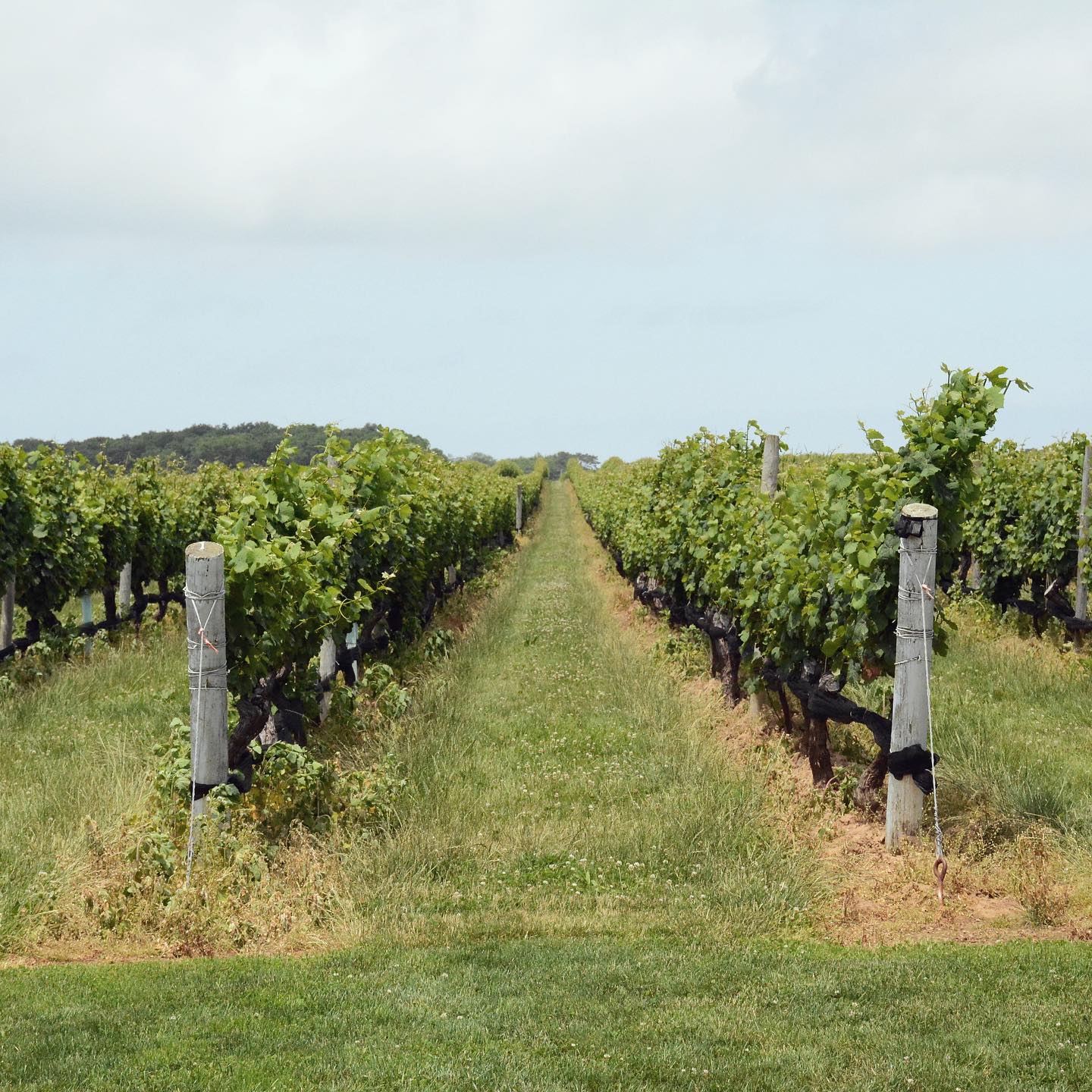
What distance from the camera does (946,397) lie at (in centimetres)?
685

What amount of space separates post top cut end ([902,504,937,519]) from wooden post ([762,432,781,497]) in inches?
146

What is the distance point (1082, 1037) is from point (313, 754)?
19.7 feet

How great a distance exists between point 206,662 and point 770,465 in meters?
6.11

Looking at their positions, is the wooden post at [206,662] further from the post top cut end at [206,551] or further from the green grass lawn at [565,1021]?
the green grass lawn at [565,1021]

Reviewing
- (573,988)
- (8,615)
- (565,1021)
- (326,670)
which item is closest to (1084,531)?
(326,670)

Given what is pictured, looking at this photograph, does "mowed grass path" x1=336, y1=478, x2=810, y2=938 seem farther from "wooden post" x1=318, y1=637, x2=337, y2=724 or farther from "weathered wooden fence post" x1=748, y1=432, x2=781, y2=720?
"wooden post" x1=318, y1=637, x2=337, y2=724

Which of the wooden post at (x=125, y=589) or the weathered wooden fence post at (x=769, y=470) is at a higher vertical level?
the weathered wooden fence post at (x=769, y=470)

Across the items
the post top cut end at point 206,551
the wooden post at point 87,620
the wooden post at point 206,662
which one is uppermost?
the post top cut end at point 206,551

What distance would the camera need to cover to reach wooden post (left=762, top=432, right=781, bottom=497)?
1048 cm

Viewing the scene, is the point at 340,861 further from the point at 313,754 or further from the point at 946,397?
the point at 946,397

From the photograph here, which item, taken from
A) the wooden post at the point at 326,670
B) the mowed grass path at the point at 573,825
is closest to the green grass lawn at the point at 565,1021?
the mowed grass path at the point at 573,825

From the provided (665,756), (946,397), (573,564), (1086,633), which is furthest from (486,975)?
(573,564)

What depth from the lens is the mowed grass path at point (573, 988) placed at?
4.05 m

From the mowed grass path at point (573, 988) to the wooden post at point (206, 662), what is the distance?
1045 mm
